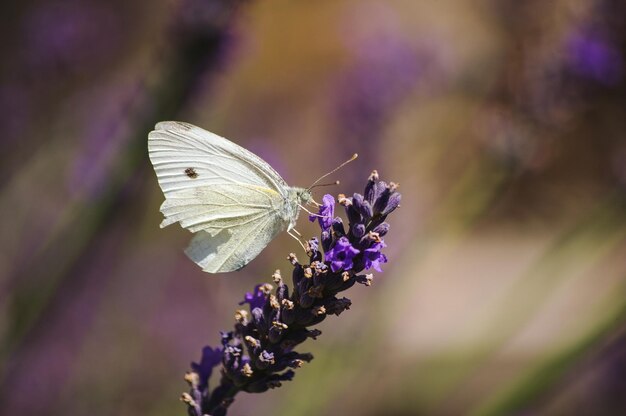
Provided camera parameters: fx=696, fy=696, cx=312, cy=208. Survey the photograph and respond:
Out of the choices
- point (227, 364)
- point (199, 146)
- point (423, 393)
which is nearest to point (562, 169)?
point (423, 393)

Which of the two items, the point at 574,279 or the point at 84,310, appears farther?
the point at 574,279

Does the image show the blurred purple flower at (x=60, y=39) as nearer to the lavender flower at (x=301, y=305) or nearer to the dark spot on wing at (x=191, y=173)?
the dark spot on wing at (x=191, y=173)

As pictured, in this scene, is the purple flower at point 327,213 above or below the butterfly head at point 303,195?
below

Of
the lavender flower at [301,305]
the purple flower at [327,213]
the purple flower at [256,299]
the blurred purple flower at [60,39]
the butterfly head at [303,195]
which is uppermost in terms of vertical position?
the blurred purple flower at [60,39]

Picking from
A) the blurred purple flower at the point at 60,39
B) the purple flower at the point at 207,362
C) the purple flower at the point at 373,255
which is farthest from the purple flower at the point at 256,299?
the blurred purple flower at the point at 60,39

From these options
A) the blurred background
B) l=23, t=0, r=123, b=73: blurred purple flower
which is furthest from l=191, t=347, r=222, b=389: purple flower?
l=23, t=0, r=123, b=73: blurred purple flower

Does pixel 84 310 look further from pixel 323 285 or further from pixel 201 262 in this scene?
pixel 323 285

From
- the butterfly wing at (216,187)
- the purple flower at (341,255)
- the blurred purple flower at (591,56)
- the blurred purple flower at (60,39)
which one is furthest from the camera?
the blurred purple flower at (60,39)
